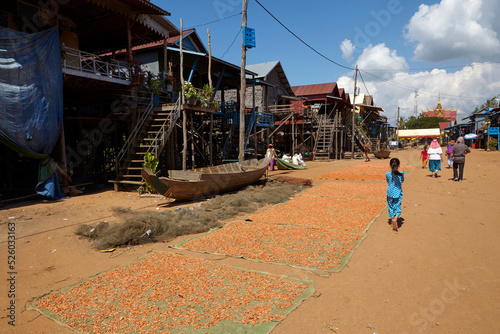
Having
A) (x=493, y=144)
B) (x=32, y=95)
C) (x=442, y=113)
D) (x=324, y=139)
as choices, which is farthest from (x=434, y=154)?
(x=442, y=113)

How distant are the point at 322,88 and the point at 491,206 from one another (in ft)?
95.0

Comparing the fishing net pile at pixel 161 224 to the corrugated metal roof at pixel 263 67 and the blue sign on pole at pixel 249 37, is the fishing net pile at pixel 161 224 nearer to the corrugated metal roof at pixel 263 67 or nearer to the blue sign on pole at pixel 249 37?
the blue sign on pole at pixel 249 37

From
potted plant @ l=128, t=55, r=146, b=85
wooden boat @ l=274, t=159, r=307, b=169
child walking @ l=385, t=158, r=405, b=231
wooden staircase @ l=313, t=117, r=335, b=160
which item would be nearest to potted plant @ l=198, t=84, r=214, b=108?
potted plant @ l=128, t=55, r=146, b=85

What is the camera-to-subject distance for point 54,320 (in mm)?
3336

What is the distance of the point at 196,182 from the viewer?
373 inches

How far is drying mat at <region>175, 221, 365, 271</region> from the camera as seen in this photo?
491 centimetres

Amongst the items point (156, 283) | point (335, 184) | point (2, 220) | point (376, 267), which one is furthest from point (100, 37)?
point (376, 267)

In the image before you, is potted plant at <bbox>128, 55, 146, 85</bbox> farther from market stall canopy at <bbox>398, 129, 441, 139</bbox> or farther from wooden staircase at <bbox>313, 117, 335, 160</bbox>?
market stall canopy at <bbox>398, 129, 441, 139</bbox>

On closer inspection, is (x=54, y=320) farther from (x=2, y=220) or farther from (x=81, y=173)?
(x=81, y=173)

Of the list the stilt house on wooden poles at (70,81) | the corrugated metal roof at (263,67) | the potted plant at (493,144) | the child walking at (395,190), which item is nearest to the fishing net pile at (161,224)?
the child walking at (395,190)

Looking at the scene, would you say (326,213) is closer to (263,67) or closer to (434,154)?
(434,154)

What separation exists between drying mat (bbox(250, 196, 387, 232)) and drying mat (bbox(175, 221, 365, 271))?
1.78 ft

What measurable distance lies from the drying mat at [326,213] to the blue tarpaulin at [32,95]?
7.60 m

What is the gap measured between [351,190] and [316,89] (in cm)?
2657
